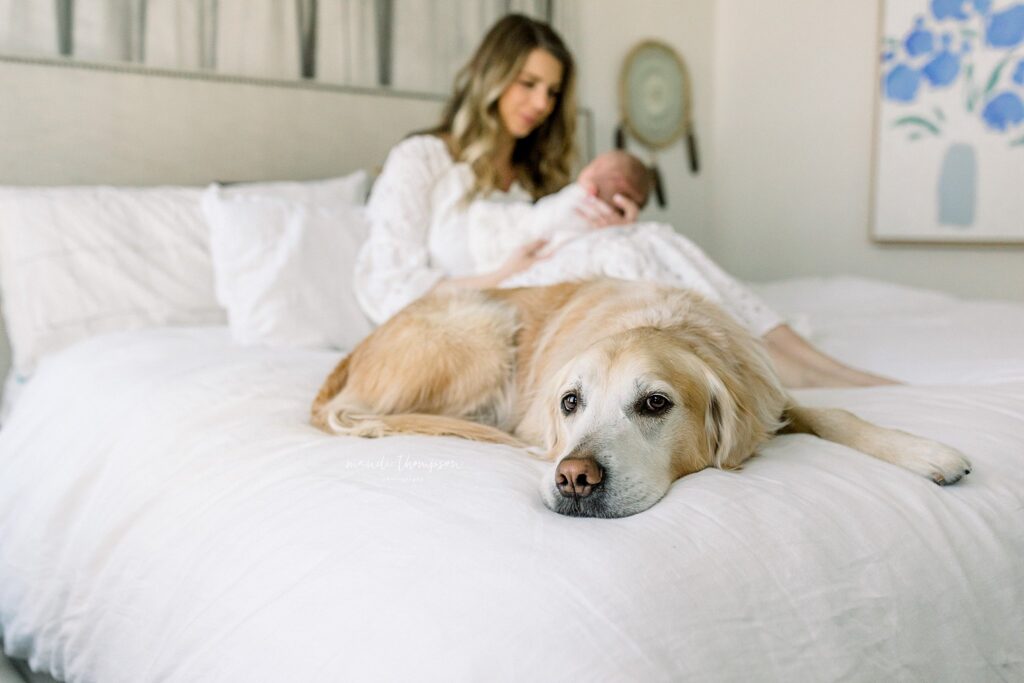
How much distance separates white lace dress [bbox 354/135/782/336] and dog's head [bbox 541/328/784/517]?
0.70 m

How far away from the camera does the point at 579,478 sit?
1.17m

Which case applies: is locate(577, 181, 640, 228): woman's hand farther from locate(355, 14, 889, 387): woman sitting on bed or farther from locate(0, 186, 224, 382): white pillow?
locate(0, 186, 224, 382): white pillow

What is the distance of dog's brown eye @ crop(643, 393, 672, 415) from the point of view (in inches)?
51.7

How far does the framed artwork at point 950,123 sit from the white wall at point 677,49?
43.6 inches

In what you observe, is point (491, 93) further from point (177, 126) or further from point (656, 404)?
point (656, 404)

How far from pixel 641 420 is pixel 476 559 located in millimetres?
413

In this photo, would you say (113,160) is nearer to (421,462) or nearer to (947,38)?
(421,462)

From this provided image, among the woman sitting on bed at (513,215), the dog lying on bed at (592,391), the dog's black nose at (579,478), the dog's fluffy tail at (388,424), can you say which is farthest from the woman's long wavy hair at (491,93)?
the dog's black nose at (579,478)

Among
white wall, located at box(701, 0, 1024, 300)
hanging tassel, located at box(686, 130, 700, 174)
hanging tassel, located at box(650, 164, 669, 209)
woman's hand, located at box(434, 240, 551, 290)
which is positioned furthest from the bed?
hanging tassel, located at box(686, 130, 700, 174)

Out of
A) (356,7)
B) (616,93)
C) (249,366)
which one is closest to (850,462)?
Answer: (249,366)

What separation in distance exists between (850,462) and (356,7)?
9.89 ft

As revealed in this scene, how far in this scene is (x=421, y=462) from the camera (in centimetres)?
134

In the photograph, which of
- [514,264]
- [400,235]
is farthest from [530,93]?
[514,264]

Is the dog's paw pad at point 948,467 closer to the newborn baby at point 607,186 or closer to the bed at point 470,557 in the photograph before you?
the bed at point 470,557
